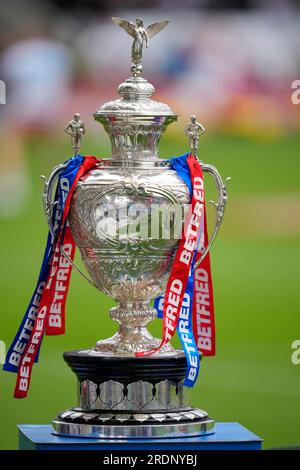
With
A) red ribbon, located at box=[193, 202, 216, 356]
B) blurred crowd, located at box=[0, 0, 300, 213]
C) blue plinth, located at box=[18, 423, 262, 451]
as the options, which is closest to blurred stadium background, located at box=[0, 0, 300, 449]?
blurred crowd, located at box=[0, 0, 300, 213]

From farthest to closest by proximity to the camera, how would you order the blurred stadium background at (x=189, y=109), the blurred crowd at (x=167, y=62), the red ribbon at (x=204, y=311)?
the blurred crowd at (x=167, y=62) → the blurred stadium background at (x=189, y=109) → the red ribbon at (x=204, y=311)

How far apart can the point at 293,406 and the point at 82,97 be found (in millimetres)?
2211

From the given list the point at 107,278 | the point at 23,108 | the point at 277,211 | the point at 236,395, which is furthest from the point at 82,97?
the point at 107,278

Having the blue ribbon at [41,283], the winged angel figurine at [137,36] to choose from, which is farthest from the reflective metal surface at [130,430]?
the winged angel figurine at [137,36]

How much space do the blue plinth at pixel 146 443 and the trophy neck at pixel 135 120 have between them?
0.73m

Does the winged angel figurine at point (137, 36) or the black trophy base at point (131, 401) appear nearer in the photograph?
the black trophy base at point (131, 401)

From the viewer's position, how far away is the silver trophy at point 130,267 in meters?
4.27

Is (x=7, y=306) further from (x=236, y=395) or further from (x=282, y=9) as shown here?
(x=282, y=9)

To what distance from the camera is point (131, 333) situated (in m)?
4.39

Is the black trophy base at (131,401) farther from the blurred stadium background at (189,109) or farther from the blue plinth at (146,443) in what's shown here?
the blurred stadium background at (189,109)

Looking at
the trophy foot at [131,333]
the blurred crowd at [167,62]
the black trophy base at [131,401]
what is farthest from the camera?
the blurred crowd at [167,62]

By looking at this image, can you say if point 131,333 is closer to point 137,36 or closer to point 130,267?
point 130,267

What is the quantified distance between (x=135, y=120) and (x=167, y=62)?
3.97 meters

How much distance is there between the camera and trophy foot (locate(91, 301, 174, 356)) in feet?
14.3
